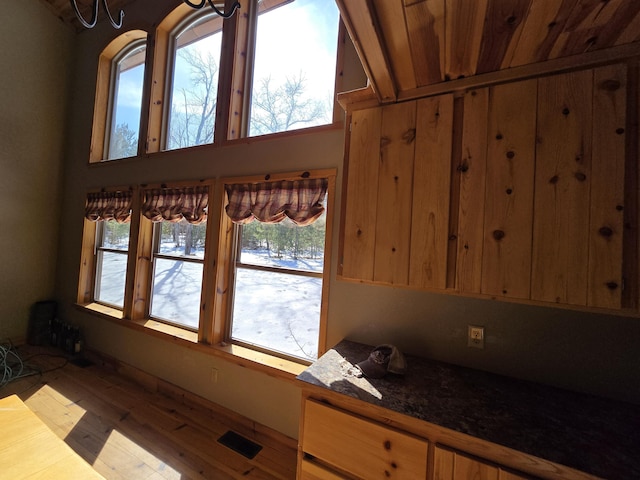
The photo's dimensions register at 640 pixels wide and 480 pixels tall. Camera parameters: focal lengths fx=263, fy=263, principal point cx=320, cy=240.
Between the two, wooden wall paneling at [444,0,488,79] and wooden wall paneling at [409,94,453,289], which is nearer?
wooden wall paneling at [444,0,488,79]

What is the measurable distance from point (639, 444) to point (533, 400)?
0.28 metres

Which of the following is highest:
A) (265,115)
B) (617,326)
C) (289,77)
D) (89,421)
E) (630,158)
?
(289,77)

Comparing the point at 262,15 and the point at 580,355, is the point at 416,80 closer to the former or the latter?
the point at 580,355

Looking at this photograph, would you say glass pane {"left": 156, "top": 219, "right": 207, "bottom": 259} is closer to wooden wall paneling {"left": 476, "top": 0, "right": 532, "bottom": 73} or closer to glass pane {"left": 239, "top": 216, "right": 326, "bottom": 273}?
glass pane {"left": 239, "top": 216, "right": 326, "bottom": 273}

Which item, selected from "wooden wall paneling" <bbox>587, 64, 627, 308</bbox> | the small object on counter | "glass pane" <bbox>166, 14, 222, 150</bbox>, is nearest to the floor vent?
the small object on counter

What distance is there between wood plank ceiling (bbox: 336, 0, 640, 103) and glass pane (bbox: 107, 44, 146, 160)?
3199mm

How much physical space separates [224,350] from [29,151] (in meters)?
3.79

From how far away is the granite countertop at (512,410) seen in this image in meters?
0.80

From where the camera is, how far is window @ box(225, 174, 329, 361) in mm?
1869

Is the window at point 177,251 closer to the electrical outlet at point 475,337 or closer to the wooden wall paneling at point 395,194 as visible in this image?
the wooden wall paneling at point 395,194

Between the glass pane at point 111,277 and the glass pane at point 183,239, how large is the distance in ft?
2.47

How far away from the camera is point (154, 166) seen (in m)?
2.76

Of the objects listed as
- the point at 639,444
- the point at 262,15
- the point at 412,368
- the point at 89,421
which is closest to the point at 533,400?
the point at 639,444

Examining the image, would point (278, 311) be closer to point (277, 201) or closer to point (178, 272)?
point (277, 201)
